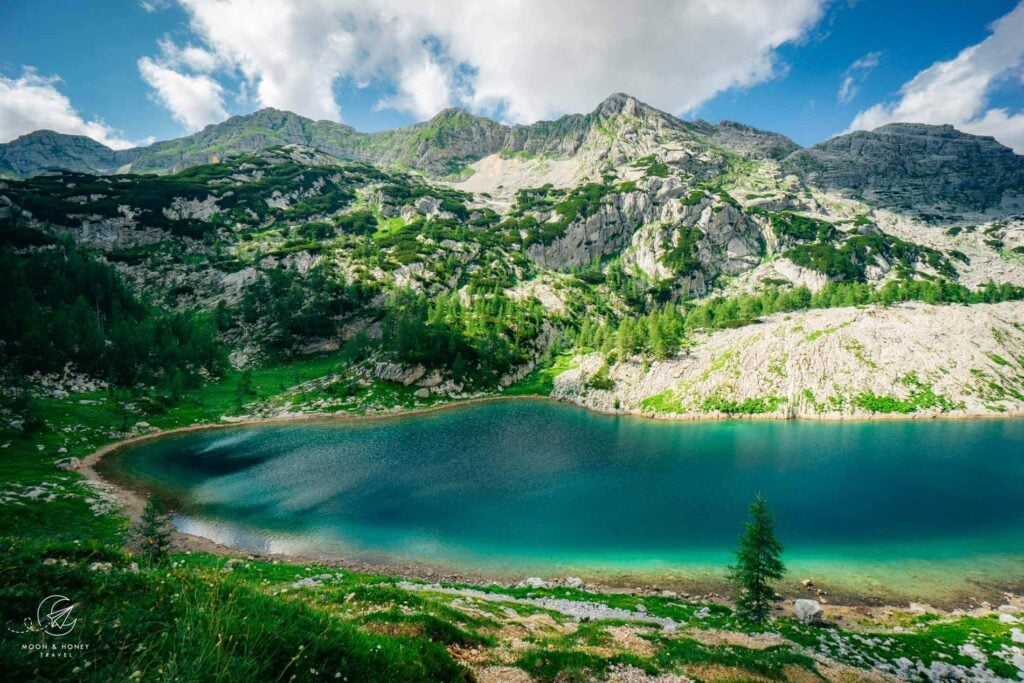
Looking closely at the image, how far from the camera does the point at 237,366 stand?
118875 mm

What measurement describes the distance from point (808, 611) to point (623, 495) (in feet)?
75.3

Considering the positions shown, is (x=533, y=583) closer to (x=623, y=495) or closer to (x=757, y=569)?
(x=757, y=569)

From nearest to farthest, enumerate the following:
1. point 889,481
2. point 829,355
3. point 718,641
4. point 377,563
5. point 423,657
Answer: point 423,657 → point 718,641 → point 377,563 → point 889,481 → point 829,355

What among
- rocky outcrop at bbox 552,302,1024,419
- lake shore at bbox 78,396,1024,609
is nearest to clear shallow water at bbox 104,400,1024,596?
lake shore at bbox 78,396,1024,609

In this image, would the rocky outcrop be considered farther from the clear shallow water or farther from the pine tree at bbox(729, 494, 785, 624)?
the pine tree at bbox(729, 494, 785, 624)

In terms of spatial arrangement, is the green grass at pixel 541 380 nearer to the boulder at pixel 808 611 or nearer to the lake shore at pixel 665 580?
the lake shore at pixel 665 580

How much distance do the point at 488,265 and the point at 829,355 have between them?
126329 mm

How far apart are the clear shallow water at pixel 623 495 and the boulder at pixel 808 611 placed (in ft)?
20.9

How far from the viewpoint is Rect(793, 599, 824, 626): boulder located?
27391 millimetres

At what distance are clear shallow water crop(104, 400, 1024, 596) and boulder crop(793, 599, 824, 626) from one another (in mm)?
6378

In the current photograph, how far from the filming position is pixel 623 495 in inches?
1955

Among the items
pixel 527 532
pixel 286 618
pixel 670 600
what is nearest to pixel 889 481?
pixel 670 600

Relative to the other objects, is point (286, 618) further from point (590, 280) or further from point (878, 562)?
point (590, 280)

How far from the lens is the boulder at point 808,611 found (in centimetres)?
2739
